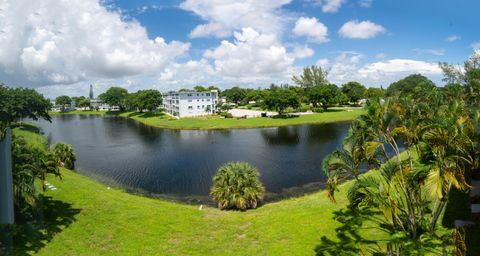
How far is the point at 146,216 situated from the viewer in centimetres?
1953

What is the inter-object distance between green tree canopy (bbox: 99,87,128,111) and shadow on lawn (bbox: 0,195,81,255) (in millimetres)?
136992

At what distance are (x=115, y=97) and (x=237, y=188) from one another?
14296 cm

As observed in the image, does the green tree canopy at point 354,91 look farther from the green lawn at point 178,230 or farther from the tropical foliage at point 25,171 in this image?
the tropical foliage at point 25,171

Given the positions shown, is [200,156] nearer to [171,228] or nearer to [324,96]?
[171,228]

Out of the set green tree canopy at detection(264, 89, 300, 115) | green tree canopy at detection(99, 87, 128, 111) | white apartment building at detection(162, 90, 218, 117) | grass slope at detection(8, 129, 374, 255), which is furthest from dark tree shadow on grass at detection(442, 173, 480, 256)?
green tree canopy at detection(99, 87, 128, 111)

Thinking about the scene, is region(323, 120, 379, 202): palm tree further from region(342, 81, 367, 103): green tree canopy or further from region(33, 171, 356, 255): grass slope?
region(342, 81, 367, 103): green tree canopy

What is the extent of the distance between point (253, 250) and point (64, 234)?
380 inches

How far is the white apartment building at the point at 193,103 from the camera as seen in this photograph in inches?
4183

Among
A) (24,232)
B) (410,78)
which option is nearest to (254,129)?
(24,232)

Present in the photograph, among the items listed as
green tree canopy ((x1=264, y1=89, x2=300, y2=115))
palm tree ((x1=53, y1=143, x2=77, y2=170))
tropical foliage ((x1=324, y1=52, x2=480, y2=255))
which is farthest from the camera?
green tree canopy ((x1=264, y1=89, x2=300, y2=115))

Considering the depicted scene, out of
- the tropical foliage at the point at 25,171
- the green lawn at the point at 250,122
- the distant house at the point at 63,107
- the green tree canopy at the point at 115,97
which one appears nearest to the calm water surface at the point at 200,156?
the green lawn at the point at 250,122

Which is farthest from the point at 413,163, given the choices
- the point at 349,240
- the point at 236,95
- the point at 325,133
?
the point at 236,95

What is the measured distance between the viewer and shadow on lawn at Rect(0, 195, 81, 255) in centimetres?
1383

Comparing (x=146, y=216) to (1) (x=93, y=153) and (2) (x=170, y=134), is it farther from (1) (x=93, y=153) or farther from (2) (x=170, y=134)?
(2) (x=170, y=134)
